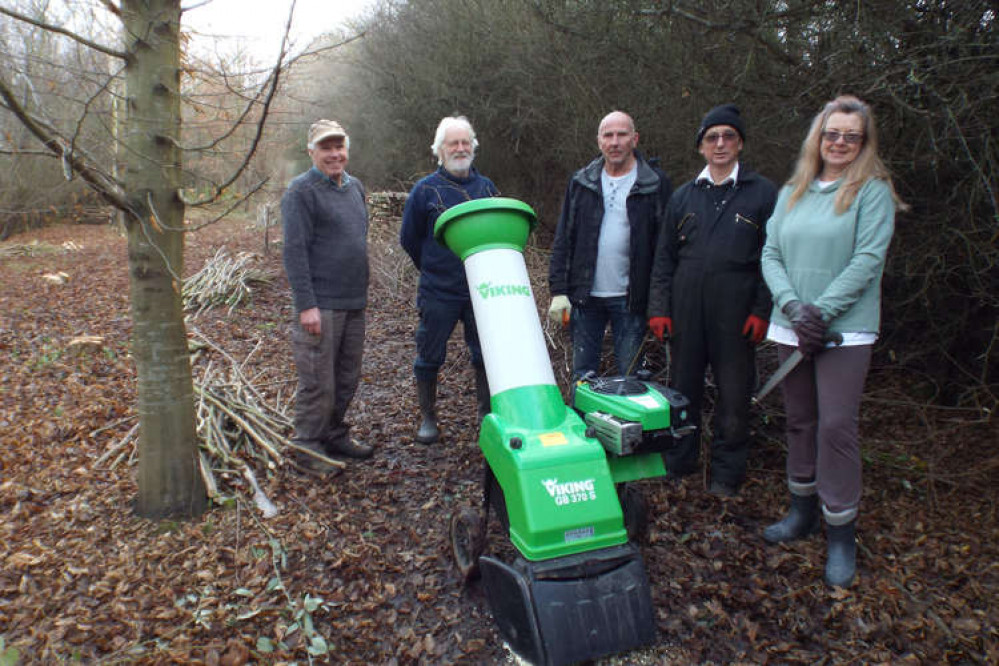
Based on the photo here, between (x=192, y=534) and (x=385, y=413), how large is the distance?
6.08ft

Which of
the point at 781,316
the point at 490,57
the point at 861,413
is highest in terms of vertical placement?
the point at 490,57

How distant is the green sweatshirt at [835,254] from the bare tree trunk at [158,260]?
2.63 metres

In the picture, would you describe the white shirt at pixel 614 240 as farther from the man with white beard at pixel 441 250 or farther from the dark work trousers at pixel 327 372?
the dark work trousers at pixel 327 372

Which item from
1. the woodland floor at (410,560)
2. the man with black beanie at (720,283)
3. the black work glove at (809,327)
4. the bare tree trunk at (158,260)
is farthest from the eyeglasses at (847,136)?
the bare tree trunk at (158,260)

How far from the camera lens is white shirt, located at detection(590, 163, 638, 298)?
3.42 meters

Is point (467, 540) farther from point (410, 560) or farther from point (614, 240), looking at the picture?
point (614, 240)

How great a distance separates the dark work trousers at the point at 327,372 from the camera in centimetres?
342

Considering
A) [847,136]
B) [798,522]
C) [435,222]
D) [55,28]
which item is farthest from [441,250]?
[798,522]

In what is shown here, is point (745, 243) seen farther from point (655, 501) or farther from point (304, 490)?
point (304, 490)

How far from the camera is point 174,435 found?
9.68 feet

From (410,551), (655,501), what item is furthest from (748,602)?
(410,551)

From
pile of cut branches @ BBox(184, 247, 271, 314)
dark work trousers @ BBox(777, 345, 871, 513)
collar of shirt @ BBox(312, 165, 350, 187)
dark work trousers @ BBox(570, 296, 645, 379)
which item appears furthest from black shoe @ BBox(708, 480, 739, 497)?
pile of cut branches @ BBox(184, 247, 271, 314)

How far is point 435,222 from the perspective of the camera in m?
3.52

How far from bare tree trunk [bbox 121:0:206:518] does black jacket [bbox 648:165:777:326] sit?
2.35 meters
